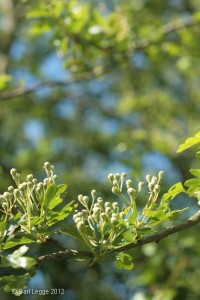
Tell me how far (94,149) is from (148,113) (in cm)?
230

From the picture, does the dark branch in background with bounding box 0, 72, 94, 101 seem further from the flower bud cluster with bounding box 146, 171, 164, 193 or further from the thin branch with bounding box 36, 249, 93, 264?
the thin branch with bounding box 36, 249, 93, 264

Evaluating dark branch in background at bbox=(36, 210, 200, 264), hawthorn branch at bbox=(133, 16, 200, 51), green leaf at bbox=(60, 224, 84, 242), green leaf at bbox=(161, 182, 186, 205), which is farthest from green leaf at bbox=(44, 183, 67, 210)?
hawthorn branch at bbox=(133, 16, 200, 51)

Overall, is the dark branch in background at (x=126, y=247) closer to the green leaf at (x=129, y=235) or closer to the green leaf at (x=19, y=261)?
the green leaf at (x=129, y=235)

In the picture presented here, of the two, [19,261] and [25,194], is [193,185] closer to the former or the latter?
[25,194]

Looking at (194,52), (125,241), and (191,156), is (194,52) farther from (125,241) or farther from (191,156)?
(125,241)

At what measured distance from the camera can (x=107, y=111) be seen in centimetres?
993

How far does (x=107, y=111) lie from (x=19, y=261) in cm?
793

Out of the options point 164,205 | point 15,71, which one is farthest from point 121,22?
point 15,71

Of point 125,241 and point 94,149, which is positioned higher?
point 125,241

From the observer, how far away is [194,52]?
6.09 m

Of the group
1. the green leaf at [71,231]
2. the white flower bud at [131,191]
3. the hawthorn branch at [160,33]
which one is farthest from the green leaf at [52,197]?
the hawthorn branch at [160,33]

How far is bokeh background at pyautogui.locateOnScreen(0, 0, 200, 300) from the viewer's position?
5.07 meters

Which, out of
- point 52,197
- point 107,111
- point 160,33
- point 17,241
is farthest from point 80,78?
point 107,111

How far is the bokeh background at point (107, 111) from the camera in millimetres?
5070
